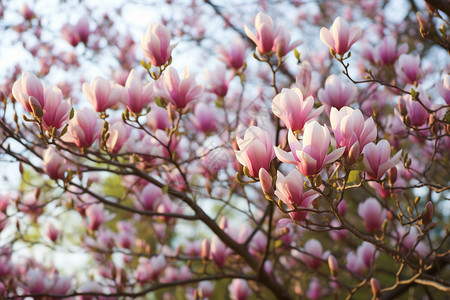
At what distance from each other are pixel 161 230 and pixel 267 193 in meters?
3.08

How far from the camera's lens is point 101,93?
1.77m

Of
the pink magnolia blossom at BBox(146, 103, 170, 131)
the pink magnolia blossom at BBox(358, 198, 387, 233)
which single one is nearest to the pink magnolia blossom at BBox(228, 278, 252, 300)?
the pink magnolia blossom at BBox(358, 198, 387, 233)

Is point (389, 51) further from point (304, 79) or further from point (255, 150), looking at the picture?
point (255, 150)

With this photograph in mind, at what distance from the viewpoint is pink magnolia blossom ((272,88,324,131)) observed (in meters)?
1.31

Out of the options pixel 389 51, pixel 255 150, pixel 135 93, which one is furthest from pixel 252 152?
pixel 389 51

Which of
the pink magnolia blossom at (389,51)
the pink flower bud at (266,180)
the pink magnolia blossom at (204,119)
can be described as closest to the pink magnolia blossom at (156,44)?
the pink magnolia blossom at (204,119)

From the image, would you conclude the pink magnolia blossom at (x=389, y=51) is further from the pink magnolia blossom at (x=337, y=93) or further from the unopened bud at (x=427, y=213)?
the unopened bud at (x=427, y=213)

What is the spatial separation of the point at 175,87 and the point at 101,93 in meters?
0.31

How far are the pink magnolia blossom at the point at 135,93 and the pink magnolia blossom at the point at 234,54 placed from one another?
1.96 feet

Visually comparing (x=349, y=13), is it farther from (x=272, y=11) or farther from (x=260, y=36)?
(x=260, y=36)

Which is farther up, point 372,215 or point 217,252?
Result: point 372,215

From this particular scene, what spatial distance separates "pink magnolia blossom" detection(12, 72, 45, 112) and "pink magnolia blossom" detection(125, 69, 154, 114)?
1.15ft

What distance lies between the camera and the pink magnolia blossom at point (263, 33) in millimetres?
1809

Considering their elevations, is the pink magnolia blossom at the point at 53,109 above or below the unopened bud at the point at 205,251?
above
